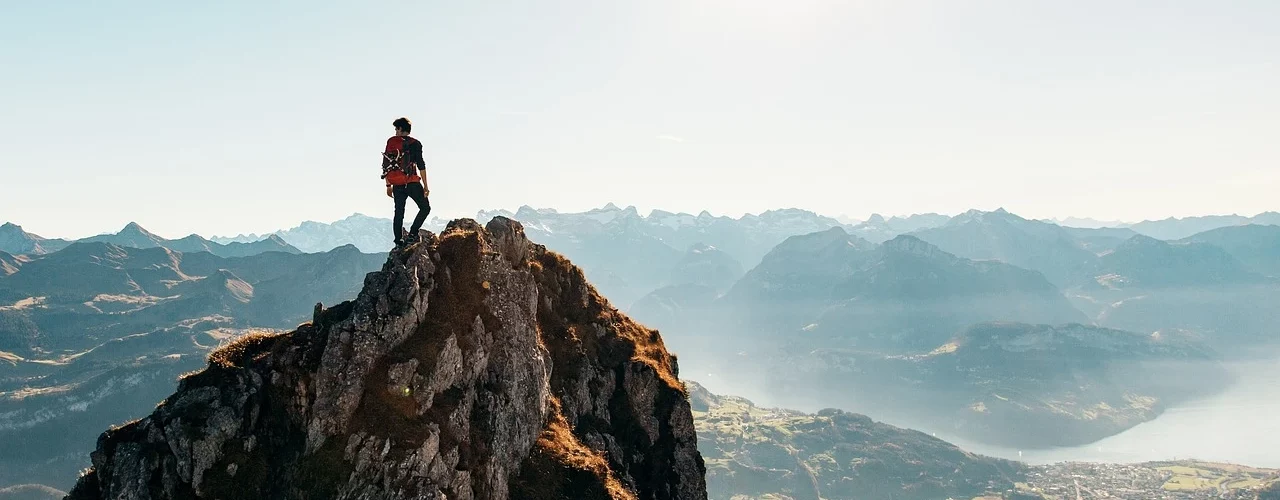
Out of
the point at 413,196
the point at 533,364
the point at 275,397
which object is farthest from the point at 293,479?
the point at 413,196

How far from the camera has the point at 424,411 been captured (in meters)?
24.3

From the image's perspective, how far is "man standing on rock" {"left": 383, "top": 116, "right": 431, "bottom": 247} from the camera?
29.8m

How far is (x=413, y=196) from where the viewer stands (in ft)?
100

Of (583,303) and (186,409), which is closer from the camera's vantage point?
(186,409)

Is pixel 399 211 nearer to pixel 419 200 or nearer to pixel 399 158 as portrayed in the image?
pixel 419 200

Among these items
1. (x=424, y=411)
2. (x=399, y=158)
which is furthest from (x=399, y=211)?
(x=424, y=411)

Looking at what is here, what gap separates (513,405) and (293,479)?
842 cm

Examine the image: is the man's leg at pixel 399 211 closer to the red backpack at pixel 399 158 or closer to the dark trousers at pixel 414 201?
the dark trousers at pixel 414 201

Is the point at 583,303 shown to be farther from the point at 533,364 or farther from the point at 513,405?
the point at 513,405

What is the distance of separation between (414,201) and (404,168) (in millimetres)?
1600

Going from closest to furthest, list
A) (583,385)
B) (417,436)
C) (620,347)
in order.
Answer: (417,436)
(583,385)
(620,347)

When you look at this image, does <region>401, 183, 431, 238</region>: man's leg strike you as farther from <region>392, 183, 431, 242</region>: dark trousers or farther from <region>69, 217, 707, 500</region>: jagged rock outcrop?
Answer: <region>69, 217, 707, 500</region>: jagged rock outcrop

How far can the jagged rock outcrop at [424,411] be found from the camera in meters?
22.1

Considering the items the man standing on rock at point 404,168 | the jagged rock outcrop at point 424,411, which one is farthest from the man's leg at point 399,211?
the jagged rock outcrop at point 424,411
